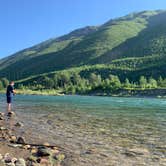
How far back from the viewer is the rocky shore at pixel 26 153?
50.9 feet

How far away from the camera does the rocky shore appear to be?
50.9ft

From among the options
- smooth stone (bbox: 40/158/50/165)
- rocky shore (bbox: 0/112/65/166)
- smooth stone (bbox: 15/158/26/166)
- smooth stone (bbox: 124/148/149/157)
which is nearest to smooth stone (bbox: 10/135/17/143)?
rocky shore (bbox: 0/112/65/166)

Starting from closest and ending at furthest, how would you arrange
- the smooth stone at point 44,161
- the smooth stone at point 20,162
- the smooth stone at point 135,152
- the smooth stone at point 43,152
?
the smooth stone at point 20,162, the smooth stone at point 44,161, the smooth stone at point 43,152, the smooth stone at point 135,152

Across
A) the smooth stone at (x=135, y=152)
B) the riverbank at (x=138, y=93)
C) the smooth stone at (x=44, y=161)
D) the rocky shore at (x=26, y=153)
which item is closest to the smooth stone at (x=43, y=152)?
the rocky shore at (x=26, y=153)

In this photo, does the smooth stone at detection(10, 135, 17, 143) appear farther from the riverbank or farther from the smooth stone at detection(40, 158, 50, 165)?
the riverbank

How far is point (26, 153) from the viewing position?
58.0ft

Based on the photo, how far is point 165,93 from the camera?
15038cm

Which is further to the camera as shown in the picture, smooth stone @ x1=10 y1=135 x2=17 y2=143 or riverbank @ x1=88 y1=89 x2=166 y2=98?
riverbank @ x1=88 y1=89 x2=166 y2=98

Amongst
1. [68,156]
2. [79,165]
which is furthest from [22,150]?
[79,165]

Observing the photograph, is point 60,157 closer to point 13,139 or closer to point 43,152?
point 43,152

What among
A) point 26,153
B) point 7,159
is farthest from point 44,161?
point 26,153

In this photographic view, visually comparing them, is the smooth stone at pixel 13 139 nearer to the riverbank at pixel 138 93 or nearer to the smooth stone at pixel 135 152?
the smooth stone at pixel 135 152

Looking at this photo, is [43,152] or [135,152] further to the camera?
[135,152]

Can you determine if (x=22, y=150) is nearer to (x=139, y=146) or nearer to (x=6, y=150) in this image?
(x=6, y=150)
